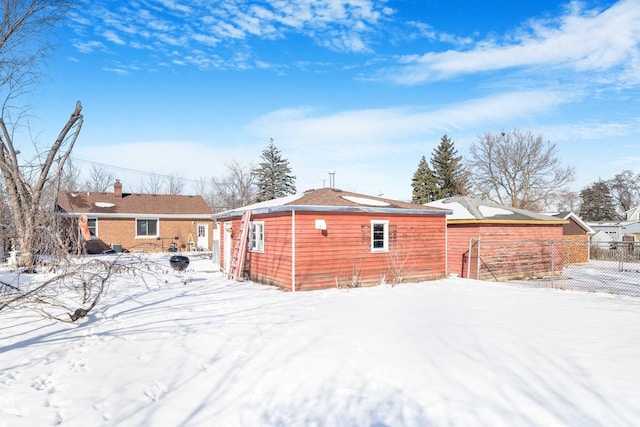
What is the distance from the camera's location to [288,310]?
812cm

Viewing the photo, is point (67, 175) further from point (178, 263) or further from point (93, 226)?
point (178, 263)

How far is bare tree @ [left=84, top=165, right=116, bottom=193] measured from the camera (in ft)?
168

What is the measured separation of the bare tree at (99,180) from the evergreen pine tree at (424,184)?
39.8 metres

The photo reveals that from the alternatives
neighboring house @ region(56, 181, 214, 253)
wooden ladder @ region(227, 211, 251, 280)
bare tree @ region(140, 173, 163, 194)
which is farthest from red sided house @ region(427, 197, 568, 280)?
bare tree @ region(140, 173, 163, 194)

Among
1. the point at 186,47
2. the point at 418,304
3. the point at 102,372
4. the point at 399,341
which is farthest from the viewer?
the point at 186,47

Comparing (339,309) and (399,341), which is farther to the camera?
(339,309)

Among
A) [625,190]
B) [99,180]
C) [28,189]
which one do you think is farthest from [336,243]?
[625,190]

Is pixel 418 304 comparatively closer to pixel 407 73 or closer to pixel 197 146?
pixel 407 73

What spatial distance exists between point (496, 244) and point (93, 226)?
2296cm

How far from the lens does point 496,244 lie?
15.1 meters

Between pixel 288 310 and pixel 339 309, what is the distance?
1074mm

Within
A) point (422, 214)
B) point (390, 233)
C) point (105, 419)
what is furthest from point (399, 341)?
point (422, 214)

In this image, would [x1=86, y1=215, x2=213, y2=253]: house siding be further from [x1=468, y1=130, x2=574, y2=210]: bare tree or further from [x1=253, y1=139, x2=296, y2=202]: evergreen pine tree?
[x1=468, y1=130, x2=574, y2=210]: bare tree

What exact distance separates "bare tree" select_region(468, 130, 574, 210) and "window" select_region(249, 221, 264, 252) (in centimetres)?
2796
